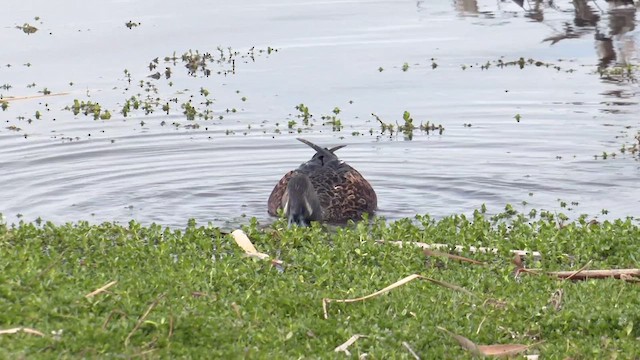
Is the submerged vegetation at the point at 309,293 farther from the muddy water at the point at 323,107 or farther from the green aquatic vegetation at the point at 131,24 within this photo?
the green aquatic vegetation at the point at 131,24

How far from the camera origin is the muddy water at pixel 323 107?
14.1 meters

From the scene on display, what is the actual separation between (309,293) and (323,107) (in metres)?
9.69

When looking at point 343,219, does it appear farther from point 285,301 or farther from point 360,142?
point 285,301

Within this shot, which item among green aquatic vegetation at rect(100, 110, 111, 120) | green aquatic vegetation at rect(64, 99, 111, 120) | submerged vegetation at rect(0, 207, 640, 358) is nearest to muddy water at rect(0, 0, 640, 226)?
green aquatic vegetation at rect(100, 110, 111, 120)

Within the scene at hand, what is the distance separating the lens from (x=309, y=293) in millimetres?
8555

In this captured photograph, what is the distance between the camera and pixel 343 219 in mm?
13617

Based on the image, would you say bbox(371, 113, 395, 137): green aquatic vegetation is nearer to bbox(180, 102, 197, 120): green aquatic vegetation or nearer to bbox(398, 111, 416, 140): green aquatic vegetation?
bbox(398, 111, 416, 140): green aquatic vegetation

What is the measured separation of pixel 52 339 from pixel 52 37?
1726 centimetres

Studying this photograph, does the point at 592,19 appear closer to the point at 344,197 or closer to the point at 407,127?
the point at 407,127

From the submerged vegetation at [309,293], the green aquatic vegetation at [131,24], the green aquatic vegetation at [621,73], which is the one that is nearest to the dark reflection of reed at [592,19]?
the green aquatic vegetation at [621,73]

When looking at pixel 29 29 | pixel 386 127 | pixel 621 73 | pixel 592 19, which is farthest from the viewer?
pixel 592 19

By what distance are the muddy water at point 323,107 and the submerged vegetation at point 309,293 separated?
2536 mm

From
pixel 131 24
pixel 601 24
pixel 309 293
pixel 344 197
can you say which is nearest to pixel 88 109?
pixel 344 197

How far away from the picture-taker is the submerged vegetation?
24.7 feet
